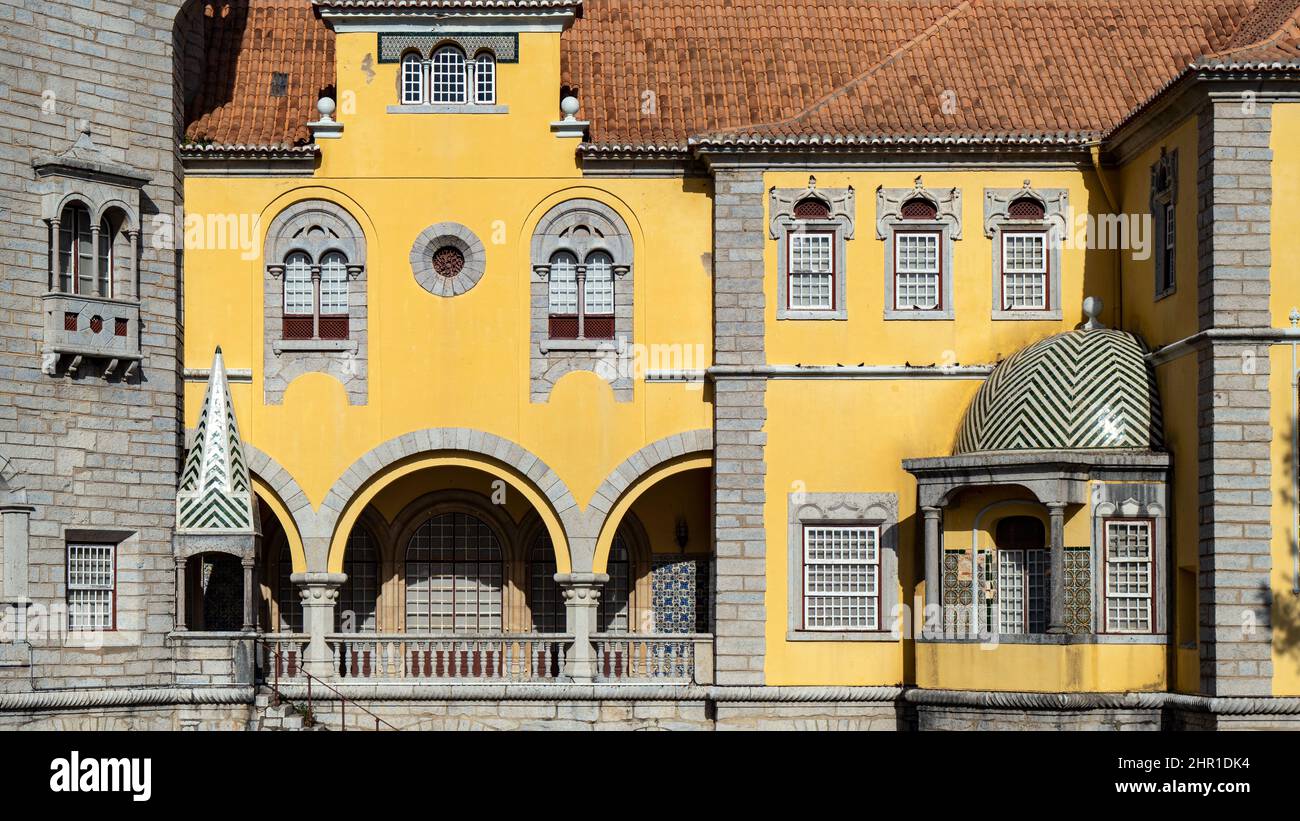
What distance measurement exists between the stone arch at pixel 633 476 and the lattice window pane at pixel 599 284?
7.49 feet

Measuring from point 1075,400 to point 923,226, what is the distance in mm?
4399

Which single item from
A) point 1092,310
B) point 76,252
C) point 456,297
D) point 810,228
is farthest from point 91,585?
point 1092,310

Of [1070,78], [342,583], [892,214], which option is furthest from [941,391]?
[342,583]

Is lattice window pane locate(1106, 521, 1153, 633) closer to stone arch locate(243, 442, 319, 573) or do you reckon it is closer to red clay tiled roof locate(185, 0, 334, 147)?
stone arch locate(243, 442, 319, 573)

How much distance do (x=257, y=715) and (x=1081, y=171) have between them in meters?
14.8

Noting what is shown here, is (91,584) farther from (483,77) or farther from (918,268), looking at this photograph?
A: (918,268)

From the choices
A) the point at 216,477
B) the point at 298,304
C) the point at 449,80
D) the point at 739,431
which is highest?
the point at 449,80

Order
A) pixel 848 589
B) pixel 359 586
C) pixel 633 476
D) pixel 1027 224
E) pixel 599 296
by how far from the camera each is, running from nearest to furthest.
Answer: pixel 848 589, pixel 1027 224, pixel 633 476, pixel 599 296, pixel 359 586

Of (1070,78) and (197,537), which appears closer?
(197,537)

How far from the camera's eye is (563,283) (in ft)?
119

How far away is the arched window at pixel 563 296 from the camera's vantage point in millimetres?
36062

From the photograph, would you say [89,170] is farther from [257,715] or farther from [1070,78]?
[1070,78]

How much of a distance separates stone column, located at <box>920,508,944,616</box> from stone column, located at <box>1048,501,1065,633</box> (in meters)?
1.91

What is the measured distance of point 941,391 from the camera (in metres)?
35.2
